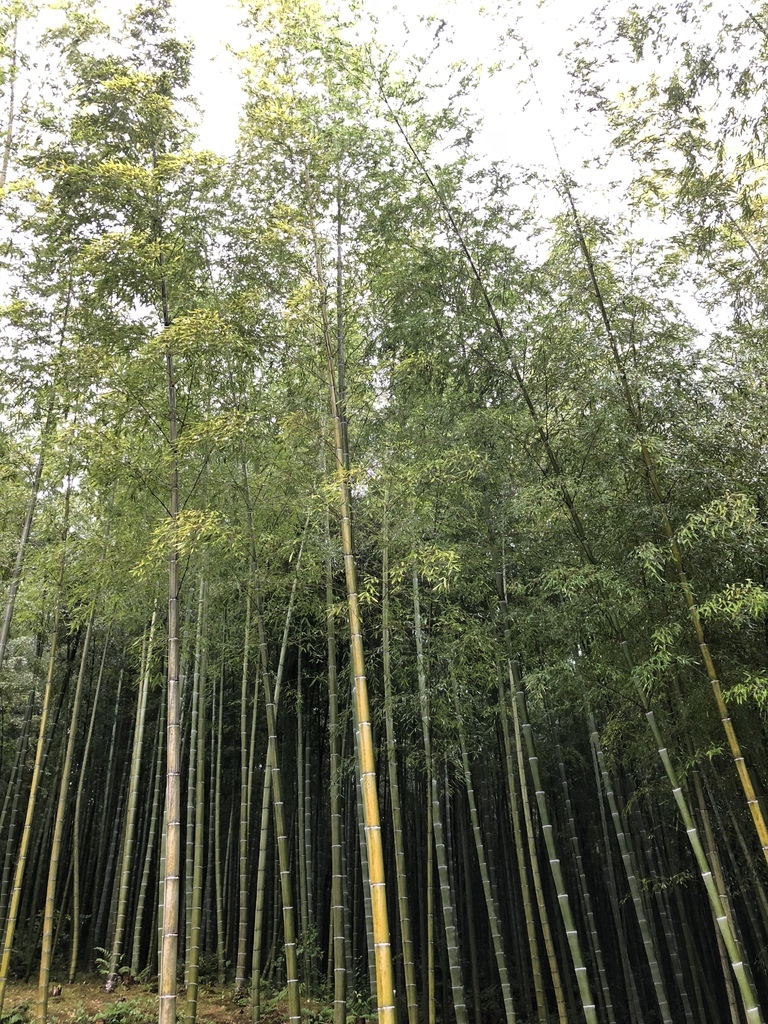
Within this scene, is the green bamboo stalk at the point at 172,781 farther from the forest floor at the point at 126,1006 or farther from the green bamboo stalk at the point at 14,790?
the green bamboo stalk at the point at 14,790

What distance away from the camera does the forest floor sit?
6.06 m

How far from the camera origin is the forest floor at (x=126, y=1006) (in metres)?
6.06

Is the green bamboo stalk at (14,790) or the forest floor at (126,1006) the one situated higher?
the green bamboo stalk at (14,790)

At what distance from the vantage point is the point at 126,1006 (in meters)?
6.20

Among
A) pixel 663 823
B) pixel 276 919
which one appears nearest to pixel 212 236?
pixel 663 823

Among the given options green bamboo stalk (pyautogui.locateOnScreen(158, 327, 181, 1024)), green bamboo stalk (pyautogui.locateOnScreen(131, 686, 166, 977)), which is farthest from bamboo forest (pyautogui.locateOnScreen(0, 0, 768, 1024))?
green bamboo stalk (pyautogui.locateOnScreen(131, 686, 166, 977))

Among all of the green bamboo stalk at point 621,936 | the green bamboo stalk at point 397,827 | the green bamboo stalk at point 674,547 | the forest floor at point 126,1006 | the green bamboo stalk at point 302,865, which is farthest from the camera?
the green bamboo stalk at point 302,865

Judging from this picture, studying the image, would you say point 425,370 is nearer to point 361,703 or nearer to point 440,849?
point 361,703

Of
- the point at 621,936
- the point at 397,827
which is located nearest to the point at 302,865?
the point at 397,827

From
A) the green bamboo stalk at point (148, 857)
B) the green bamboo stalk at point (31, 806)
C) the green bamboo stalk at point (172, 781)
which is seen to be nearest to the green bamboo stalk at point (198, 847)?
the green bamboo stalk at point (31, 806)

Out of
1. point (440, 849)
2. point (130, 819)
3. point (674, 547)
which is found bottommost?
point (440, 849)

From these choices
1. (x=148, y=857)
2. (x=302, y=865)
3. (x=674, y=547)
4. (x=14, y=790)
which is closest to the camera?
(x=674, y=547)

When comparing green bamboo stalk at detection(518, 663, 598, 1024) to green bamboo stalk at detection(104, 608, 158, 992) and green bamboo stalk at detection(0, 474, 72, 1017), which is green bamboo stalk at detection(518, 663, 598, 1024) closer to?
green bamboo stalk at detection(104, 608, 158, 992)

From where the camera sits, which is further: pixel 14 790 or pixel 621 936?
pixel 14 790
